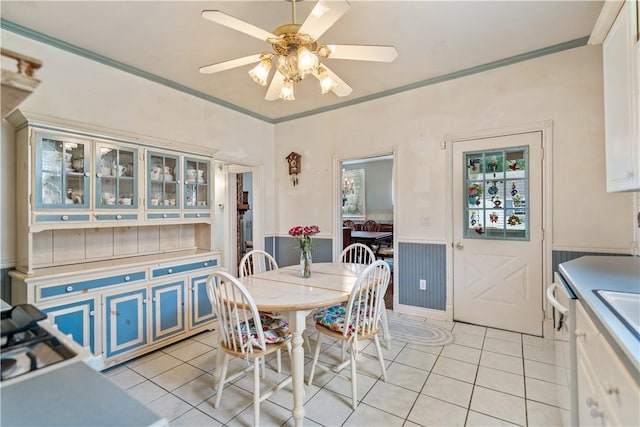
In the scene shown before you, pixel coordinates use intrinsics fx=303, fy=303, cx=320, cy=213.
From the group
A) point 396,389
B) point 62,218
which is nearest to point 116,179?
point 62,218

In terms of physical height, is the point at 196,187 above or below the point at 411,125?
below

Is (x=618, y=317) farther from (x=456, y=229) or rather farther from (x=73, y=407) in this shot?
(x=456, y=229)

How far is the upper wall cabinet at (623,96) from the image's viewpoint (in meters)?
1.55

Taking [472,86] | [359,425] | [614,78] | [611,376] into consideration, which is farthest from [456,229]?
[611,376]

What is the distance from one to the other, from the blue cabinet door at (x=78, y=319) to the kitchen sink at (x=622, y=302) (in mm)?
3054

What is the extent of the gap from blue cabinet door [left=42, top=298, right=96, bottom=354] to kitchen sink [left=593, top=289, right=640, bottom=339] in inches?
120

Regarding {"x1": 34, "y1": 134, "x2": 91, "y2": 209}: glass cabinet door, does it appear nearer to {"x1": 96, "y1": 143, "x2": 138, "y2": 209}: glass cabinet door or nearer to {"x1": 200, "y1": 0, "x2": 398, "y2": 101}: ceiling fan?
{"x1": 96, "y1": 143, "x2": 138, "y2": 209}: glass cabinet door

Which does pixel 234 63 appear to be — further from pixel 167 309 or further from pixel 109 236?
pixel 167 309

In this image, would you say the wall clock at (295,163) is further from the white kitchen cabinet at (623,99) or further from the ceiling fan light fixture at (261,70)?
the white kitchen cabinet at (623,99)

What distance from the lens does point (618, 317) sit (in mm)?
1027

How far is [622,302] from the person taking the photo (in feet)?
4.17

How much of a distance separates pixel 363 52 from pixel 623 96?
149 centimetres

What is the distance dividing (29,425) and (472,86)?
3.76 meters

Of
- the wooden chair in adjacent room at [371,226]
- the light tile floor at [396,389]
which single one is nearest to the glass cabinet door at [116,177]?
the light tile floor at [396,389]
